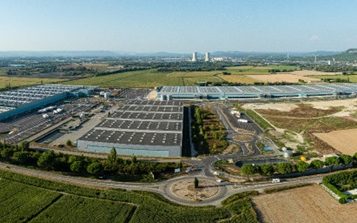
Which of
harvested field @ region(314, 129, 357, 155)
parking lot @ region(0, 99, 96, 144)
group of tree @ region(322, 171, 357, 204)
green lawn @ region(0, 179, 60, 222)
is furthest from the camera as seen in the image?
parking lot @ region(0, 99, 96, 144)

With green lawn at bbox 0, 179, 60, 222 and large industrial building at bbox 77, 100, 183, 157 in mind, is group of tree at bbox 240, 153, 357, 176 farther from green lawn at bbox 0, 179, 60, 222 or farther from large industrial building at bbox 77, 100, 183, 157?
green lawn at bbox 0, 179, 60, 222

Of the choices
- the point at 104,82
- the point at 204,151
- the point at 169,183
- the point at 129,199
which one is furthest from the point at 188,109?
the point at 104,82

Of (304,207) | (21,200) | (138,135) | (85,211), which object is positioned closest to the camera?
(85,211)

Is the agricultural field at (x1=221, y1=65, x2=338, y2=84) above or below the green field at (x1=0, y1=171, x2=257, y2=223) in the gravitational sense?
above

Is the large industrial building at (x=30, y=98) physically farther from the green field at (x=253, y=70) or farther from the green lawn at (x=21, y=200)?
the green field at (x=253, y=70)

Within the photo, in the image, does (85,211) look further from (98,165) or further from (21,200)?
(98,165)

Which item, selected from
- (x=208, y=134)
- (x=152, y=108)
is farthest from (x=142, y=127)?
(x=152, y=108)

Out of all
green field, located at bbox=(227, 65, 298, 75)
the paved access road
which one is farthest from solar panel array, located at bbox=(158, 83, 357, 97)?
green field, located at bbox=(227, 65, 298, 75)
